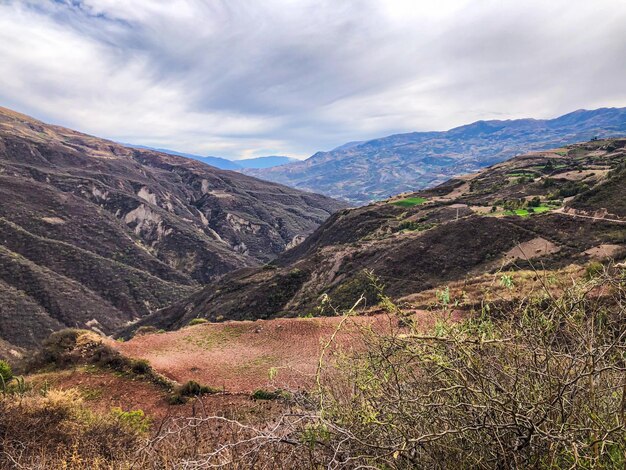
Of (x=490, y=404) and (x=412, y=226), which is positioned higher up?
(x=490, y=404)

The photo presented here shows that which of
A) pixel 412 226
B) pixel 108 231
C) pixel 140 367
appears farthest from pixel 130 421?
pixel 108 231

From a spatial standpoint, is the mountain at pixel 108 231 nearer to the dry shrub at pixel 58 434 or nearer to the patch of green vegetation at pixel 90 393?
the patch of green vegetation at pixel 90 393

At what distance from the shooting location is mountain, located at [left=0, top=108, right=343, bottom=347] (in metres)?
61.7

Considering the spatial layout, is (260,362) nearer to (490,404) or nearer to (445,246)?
(490,404)

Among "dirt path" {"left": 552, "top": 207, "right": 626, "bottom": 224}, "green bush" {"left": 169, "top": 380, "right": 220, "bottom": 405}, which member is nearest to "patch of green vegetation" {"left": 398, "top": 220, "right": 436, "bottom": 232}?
"dirt path" {"left": 552, "top": 207, "right": 626, "bottom": 224}

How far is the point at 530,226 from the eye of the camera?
31.4 m

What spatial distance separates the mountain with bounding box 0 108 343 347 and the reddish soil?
4533cm

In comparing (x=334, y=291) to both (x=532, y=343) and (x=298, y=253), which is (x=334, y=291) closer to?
(x=532, y=343)

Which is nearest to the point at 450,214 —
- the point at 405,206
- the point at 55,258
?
the point at 405,206

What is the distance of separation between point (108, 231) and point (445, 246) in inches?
3384

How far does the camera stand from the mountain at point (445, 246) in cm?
2753

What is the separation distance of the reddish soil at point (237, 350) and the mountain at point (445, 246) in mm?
2234

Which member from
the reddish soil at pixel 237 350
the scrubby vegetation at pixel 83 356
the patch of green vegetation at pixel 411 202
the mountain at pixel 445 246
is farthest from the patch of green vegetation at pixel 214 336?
the patch of green vegetation at pixel 411 202

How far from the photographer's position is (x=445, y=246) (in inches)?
1316
